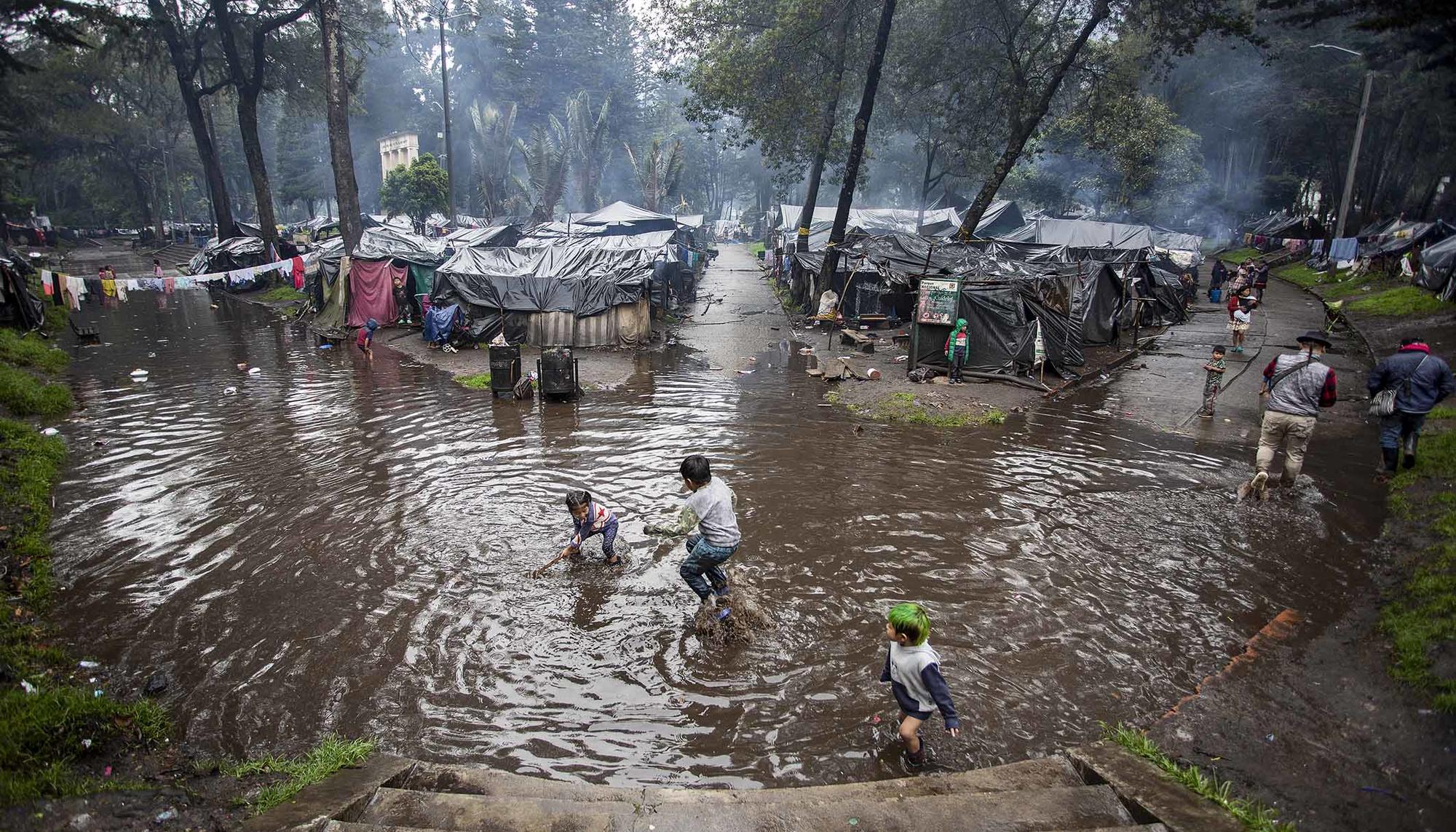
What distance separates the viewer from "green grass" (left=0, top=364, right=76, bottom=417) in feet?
38.5

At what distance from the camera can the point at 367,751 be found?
4527 millimetres

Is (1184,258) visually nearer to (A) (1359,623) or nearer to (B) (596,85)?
(A) (1359,623)

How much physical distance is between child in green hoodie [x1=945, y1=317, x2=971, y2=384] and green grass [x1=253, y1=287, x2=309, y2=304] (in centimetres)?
2436

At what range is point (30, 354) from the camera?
15.3 m

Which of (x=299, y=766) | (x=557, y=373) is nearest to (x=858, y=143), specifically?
(x=557, y=373)

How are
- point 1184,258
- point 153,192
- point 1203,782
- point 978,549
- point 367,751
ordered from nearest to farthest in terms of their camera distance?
point 1203,782
point 367,751
point 978,549
point 1184,258
point 153,192

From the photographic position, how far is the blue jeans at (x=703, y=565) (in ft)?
19.3

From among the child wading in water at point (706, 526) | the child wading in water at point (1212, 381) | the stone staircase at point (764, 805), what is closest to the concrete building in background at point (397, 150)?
the child wading in water at point (1212, 381)

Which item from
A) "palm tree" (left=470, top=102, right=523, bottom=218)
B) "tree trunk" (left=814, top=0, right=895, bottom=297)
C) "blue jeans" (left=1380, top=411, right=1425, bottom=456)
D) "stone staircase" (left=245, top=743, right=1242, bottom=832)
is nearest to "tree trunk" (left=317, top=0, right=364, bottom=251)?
"tree trunk" (left=814, top=0, right=895, bottom=297)

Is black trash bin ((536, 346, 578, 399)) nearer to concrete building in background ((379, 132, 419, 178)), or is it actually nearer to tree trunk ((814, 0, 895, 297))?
tree trunk ((814, 0, 895, 297))

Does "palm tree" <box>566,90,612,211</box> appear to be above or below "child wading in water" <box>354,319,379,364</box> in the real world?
above

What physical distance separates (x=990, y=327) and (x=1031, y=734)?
11.6 meters

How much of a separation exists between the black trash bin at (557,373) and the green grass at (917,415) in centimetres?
518

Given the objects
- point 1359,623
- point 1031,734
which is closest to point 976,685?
point 1031,734
